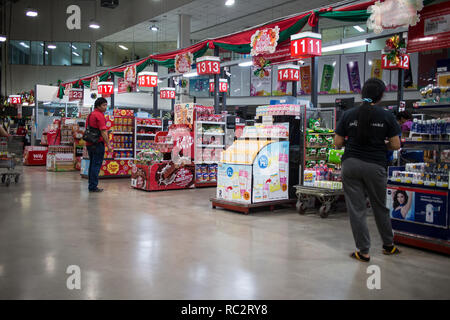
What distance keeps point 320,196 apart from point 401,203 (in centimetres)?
174

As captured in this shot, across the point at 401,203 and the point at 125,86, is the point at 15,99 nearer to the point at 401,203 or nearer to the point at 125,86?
the point at 125,86

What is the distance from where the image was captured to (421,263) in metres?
3.60

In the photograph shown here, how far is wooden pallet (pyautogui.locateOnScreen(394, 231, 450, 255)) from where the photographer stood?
383 cm

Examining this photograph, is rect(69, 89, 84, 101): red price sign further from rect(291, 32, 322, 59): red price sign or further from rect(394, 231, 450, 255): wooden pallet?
rect(394, 231, 450, 255): wooden pallet

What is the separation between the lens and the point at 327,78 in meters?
18.0

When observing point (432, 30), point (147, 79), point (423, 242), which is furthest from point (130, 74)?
point (423, 242)

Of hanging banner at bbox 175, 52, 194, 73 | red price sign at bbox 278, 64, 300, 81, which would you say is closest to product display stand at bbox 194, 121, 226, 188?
hanging banner at bbox 175, 52, 194, 73

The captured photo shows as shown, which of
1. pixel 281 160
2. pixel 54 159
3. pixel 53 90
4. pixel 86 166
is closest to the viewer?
pixel 281 160

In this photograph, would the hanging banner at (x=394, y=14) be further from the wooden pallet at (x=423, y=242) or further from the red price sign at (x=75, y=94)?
the red price sign at (x=75, y=94)

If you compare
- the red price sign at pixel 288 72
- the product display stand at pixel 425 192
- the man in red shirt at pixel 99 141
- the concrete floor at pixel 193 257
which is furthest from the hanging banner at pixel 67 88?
the product display stand at pixel 425 192

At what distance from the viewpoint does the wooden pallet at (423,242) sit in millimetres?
3832
